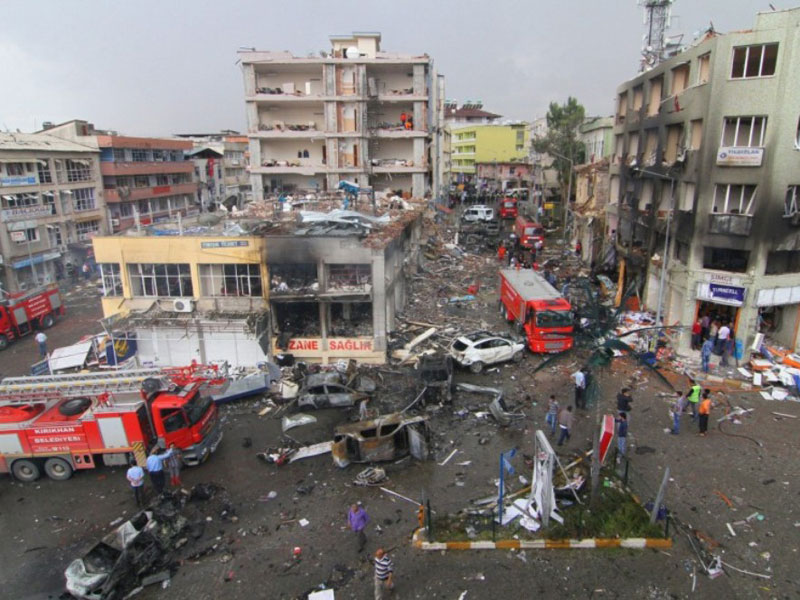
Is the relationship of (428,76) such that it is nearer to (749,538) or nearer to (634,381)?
(634,381)

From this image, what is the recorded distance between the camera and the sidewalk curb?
1123 centimetres

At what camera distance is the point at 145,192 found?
47125 millimetres

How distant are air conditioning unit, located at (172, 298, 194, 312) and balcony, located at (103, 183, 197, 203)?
27353 millimetres

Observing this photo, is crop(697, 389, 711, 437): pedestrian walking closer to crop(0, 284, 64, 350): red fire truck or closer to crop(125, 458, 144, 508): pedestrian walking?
crop(125, 458, 144, 508): pedestrian walking

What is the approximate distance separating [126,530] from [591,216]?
110 feet

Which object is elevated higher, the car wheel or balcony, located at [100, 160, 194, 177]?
balcony, located at [100, 160, 194, 177]

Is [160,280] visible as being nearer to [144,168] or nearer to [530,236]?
[530,236]

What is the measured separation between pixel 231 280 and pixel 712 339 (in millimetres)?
18720

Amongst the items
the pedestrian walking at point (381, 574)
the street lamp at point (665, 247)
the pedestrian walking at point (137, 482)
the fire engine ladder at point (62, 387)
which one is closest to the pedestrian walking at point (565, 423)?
the pedestrian walking at point (381, 574)

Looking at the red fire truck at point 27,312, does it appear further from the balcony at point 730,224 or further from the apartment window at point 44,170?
the balcony at point 730,224

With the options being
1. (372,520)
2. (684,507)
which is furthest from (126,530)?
(684,507)

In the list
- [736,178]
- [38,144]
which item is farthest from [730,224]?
[38,144]

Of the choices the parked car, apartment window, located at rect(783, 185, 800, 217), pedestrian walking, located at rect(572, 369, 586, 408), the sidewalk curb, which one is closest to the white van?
the parked car

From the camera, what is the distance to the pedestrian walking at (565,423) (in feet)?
49.9
